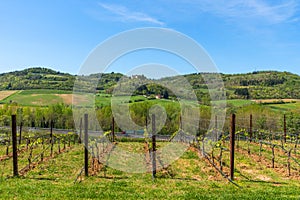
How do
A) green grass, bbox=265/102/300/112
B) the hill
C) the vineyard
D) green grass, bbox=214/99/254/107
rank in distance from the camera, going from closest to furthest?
the vineyard
green grass, bbox=265/102/300/112
green grass, bbox=214/99/254/107
the hill

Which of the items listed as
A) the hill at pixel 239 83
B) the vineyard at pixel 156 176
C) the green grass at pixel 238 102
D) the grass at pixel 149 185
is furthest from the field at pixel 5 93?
the grass at pixel 149 185

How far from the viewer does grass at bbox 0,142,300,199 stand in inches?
273

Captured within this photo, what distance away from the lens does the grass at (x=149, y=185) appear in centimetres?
693

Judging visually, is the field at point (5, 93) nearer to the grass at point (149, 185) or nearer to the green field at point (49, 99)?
the green field at point (49, 99)

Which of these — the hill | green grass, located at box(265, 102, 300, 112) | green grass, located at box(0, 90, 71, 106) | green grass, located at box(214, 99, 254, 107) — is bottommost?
green grass, located at box(265, 102, 300, 112)

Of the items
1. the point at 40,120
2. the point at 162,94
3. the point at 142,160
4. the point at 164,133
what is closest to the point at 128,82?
the point at 142,160

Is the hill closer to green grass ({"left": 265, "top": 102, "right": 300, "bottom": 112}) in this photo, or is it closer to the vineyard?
green grass ({"left": 265, "top": 102, "right": 300, "bottom": 112})

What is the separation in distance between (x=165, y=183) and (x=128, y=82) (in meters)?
11.3

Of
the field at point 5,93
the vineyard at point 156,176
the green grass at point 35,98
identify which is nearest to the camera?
the vineyard at point 156,176

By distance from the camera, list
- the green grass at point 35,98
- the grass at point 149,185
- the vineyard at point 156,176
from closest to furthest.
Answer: the grass at point 149,185, the vineyard at point 156,176, the green grass at point 35,98

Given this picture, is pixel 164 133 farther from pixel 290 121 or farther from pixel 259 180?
pixel 259 180

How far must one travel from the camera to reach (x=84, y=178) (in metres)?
8.84

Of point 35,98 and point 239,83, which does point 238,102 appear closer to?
point 239,83

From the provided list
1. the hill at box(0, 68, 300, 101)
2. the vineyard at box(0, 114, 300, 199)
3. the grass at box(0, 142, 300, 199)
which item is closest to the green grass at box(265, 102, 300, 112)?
the hill at box(0, 68, 300, 101)
